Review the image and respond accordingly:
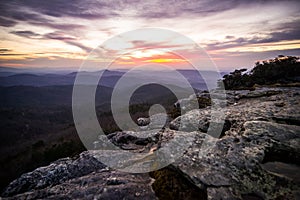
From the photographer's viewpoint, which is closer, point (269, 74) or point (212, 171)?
point (212, 171)

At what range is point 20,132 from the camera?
4596 inches

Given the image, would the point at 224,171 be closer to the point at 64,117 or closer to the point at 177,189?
the point at 177,189

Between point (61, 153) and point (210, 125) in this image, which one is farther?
point (61, 153)

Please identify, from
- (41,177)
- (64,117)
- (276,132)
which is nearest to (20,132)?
(64,117)

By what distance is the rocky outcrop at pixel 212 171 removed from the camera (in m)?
5.48

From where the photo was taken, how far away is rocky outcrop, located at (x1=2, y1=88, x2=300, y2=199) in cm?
548

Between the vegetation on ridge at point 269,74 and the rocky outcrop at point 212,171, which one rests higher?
the vegetation on ridge at point 269,74

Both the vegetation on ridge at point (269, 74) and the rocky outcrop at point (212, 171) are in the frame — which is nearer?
the rocky outcrop at point (212, 171)

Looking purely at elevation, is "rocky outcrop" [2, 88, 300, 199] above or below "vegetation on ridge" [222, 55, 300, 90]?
below

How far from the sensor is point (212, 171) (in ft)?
19.7

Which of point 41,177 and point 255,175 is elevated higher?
point 255,175

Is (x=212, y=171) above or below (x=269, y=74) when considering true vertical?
below

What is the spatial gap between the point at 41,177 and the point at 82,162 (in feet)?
5.78

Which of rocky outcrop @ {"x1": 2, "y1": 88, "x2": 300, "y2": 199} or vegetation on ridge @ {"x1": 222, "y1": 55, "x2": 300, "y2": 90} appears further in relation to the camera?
vegetation on ridge @ {"x1": 222, "y1": 55, "x2": 300, "y2": 90}
